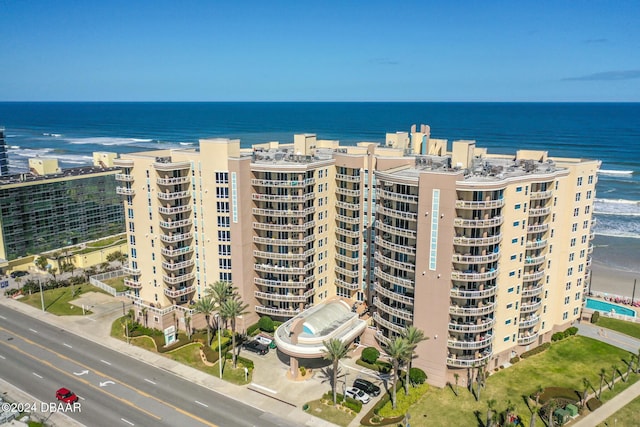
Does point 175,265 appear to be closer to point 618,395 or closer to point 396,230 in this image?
point 396,230

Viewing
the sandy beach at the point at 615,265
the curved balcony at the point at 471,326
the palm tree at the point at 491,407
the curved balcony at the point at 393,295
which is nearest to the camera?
the palm tree at the point at 491,407

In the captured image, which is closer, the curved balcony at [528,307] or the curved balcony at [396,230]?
the curved balcony at [396,230]

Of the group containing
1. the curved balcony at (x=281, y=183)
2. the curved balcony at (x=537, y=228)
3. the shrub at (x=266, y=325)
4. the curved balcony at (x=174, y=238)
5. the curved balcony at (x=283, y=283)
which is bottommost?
the shrub at (x=266, y=325)

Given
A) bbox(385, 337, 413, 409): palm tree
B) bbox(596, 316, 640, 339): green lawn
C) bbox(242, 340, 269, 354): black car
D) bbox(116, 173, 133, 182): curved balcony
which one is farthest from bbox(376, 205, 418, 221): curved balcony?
bbox(596, 316, 640, 339): green lawn

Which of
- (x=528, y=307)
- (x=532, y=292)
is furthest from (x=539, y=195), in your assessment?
(x=528, y=307)

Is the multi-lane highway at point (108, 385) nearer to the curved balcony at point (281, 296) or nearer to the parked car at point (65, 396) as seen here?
the parked car at point (65, 396)

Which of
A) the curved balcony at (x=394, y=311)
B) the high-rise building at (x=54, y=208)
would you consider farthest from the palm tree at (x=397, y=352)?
the high-rise building at (x=54, y=208)

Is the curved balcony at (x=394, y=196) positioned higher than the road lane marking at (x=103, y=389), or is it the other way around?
the curved balcony at (x=394, y=196)

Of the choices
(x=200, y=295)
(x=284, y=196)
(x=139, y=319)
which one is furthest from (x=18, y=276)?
(x=284, y=196)
